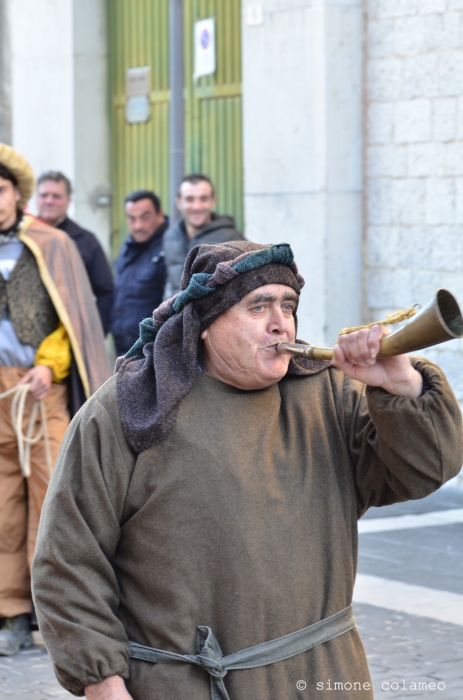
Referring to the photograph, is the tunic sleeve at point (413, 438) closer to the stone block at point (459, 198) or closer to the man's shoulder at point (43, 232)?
the man's shoulder at point (43, 232)

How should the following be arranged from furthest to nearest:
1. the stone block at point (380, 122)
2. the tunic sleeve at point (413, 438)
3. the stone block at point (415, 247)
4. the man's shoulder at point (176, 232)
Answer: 1. the stone block at point (380, 122)
2. the stone block at point (415, 247)
3. the man's shoulder at point (176, 232)
4. the tunic sleeve at point (413, 438)

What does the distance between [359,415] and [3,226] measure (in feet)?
10.0

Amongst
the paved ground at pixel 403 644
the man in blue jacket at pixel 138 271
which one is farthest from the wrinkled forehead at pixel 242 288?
the man in blue jacket at pixel 138 271

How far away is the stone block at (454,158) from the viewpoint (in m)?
8.49

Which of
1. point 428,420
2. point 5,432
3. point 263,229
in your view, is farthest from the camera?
point 263,229

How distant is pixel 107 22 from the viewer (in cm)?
1200

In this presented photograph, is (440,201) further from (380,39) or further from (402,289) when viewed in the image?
(380,39)

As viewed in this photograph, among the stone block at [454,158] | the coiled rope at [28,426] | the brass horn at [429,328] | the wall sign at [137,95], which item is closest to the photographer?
the brass horn at [429,328]

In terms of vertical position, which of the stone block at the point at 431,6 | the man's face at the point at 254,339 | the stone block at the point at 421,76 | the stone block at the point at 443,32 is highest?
the stone block at the point at 431,6

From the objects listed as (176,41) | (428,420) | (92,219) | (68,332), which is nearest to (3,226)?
(68,332)

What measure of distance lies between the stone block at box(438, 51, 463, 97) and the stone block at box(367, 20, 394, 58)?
0.47m

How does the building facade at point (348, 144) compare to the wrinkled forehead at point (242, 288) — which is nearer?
the wrinkled forehead at point (242, 288)

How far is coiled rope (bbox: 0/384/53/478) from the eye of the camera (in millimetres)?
5250

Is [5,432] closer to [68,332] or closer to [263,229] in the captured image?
[68,332]
